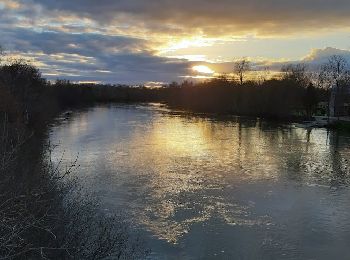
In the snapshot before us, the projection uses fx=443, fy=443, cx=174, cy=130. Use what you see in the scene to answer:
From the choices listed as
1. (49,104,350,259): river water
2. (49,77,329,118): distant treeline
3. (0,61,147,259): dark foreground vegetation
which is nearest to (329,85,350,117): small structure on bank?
(49,77,329,118): distant treeline

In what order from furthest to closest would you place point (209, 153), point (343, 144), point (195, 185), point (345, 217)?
point (343, 144) → point (209, 153) → point (195, 185) → point (345, 217)

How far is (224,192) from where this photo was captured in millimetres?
16297

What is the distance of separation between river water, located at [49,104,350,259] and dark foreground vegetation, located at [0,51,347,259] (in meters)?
1.37

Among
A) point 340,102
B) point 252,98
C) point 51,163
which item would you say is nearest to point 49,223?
point 51,163

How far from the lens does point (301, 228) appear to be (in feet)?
41.6

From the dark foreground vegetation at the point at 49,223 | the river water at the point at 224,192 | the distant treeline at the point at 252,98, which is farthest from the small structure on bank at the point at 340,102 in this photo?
the dark foreground vegetation at the point at 49,223

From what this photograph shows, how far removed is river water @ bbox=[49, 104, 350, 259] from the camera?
1144 cm

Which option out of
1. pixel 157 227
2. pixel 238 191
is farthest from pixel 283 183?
pixel 157 227

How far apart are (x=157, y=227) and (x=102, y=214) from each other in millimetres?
1748

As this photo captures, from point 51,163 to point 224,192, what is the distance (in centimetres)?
655

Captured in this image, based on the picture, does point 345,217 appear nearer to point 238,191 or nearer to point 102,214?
point 238,191

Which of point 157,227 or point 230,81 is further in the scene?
point 230,81

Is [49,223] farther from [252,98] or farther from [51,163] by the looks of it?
[252,98]

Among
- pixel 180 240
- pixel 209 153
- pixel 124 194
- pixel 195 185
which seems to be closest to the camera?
pixel 180 240
